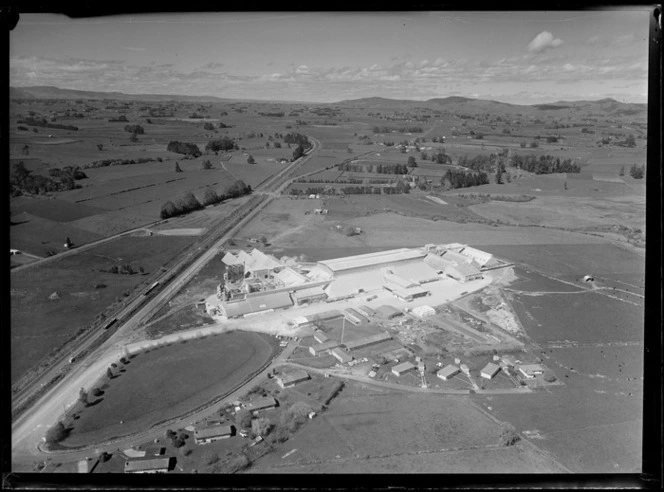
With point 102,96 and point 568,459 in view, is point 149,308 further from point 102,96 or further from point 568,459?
point 568,459

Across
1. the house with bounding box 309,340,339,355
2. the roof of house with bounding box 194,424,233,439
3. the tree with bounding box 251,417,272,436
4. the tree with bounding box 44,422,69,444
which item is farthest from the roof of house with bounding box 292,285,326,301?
the tree with bounding box 44,422,69,444

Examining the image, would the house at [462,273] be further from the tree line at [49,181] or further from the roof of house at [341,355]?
the tree line at [49,181]

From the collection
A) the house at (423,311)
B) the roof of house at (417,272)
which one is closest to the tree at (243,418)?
the house at (423,311)

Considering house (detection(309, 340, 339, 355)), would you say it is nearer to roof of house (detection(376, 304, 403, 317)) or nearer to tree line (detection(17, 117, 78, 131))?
roof of house (detection(376, 304, 403, 317))

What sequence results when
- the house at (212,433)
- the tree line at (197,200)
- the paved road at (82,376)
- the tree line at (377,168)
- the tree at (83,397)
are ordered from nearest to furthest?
the paved road at (82,376)
the house at (212,433)
the tree at (83,397)
the tree line at (197,200)
the tree line at (377,168)

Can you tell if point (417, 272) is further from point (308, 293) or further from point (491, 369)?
point (491, 369)

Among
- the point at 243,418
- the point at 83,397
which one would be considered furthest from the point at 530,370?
the point at 83,397

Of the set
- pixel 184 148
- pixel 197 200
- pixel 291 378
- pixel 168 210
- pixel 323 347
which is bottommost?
pixel 291 378
